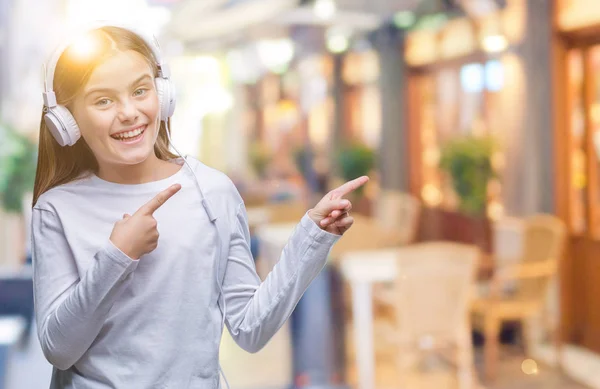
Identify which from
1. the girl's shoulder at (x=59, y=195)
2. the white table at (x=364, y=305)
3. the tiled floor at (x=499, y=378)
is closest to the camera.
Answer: the girl's shoulder at (x=59, y=195)

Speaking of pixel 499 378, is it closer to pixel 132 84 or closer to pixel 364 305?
pixel 364 305

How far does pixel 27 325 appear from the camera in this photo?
11.8 feet

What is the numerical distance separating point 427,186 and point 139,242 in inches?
258

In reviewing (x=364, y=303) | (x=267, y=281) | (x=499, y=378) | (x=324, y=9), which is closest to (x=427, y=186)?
(x=324, y=9)

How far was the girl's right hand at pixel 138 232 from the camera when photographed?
898 millimetres

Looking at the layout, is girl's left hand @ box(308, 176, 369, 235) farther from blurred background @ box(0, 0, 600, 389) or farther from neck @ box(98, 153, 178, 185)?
blurred background @ box(0, 0, 600, 389)

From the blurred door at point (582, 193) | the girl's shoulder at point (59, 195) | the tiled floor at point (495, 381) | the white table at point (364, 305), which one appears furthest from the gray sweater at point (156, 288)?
the blurred door at point (582, 193)

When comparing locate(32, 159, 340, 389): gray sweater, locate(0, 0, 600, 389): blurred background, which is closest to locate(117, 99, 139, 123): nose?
locate(32, 159, 340, 389): gray sweater

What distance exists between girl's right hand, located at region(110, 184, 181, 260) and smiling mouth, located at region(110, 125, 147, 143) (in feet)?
0.36

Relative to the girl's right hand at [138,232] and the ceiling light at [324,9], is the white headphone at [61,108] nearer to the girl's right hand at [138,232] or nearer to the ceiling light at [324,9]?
the girl's right hand at [138,232]

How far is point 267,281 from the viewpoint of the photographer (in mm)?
1039

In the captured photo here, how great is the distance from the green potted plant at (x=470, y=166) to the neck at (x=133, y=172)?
446 cm

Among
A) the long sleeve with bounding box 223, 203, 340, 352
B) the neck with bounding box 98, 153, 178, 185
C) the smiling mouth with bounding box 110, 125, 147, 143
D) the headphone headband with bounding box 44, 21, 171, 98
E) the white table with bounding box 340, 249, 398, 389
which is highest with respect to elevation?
the headphone headband with bounding box 44, 21, 171, 98

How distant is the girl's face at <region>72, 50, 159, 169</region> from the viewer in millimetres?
966
